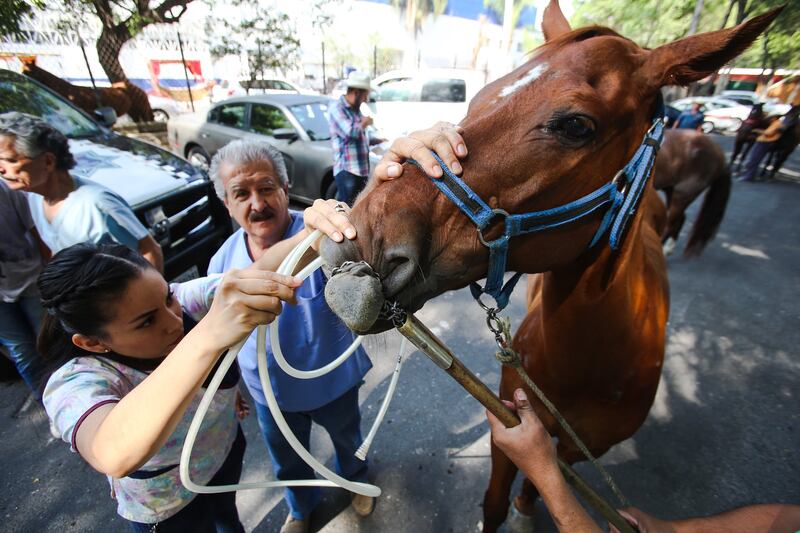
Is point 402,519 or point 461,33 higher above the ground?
point 461,33

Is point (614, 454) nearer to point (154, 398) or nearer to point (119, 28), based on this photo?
Answer: point (154, 398)

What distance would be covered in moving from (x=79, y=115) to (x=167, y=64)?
22684mm

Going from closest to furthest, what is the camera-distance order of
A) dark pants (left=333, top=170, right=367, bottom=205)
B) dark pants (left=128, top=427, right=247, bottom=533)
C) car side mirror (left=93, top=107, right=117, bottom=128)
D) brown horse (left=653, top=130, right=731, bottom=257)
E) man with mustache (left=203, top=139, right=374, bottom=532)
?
1. dark pants (left=128, top=427, right=247, bottom=533)
2. man with mustache (left=203, top=139, right=374, bottom=532)
3. car side mirror (left=93, top=107, right=117, bottom=128)
4. dark pants (left=333, top=170, right=367, bottom=205)
5. brown horse (left=653, top=130, right=731, bottom=257)

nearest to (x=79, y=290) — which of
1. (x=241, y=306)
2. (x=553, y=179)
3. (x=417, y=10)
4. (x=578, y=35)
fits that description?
(x=241, y=306)

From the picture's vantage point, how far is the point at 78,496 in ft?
8.14

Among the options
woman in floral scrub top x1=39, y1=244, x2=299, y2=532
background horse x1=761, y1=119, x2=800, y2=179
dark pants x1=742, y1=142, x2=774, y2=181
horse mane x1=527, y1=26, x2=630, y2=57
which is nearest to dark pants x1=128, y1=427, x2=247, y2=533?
woman in floral scrub top x1=39, y1=244, x2=299, y2=532

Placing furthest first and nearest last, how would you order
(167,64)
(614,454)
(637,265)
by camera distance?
(167,64) < (614,454) < (637,265)

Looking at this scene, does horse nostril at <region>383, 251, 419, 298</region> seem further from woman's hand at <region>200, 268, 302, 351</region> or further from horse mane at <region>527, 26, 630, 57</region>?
horse mane at <region>527, 26, 630, 57</region>

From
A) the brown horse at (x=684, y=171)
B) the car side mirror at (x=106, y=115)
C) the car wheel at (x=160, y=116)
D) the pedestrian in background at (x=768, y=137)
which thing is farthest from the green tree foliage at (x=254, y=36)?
the pedestrian in background at (x=768, y=137)

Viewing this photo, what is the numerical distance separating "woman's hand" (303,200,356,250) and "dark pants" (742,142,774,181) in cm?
1330

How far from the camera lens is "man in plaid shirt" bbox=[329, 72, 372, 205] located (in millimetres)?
5434

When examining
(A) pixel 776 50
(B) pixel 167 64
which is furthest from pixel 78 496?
(A) pixel 776 50

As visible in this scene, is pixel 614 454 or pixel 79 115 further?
pixel 79 115

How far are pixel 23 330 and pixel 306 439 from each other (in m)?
2.19
